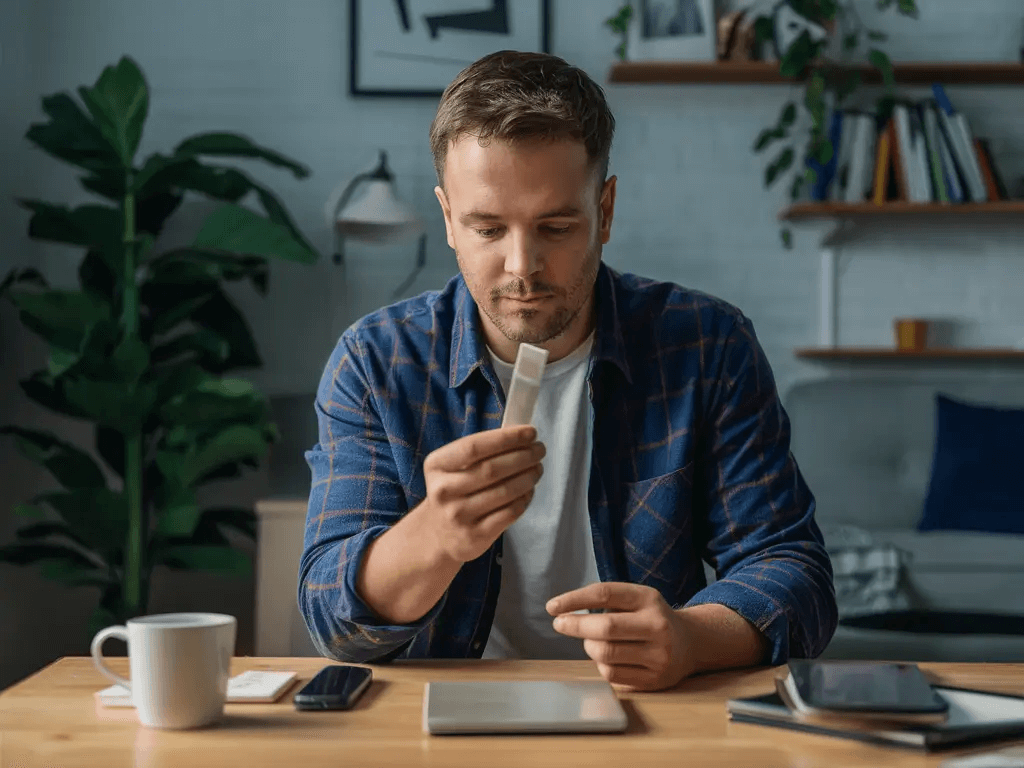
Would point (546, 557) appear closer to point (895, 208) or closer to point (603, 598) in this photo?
point (603, 598)

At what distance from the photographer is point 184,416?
2646mm

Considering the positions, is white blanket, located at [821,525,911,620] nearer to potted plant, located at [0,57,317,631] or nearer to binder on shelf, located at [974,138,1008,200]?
binder on shelf, located at [974,138,1008,200]

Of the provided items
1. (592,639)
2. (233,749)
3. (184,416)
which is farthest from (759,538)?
(184,416)

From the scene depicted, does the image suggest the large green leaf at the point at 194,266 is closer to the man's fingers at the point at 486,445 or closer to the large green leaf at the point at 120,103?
the large green leaf at the point at 120,103

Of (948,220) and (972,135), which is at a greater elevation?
(972,135)

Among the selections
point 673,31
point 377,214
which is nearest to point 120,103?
point 377,214

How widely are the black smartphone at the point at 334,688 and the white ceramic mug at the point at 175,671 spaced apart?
8cm

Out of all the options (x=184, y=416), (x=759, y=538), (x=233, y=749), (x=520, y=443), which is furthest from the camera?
(x=184, y=416)

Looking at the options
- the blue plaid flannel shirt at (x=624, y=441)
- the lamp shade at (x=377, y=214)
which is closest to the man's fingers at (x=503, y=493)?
the blue plaid flannel shirt at (x=624, y=441)

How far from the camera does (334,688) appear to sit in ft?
3.01

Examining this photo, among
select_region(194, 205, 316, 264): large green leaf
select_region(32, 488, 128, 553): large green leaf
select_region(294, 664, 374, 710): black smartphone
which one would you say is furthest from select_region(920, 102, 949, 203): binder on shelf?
select_region(294, 664, 374, 710): black smartphone

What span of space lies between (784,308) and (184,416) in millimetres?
1772

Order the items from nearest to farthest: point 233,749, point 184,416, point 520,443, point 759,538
Result: point 233,749 < point 520,443 < point 759,538 < point 184,416

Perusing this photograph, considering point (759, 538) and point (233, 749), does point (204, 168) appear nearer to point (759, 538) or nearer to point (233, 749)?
point (759, 538)
